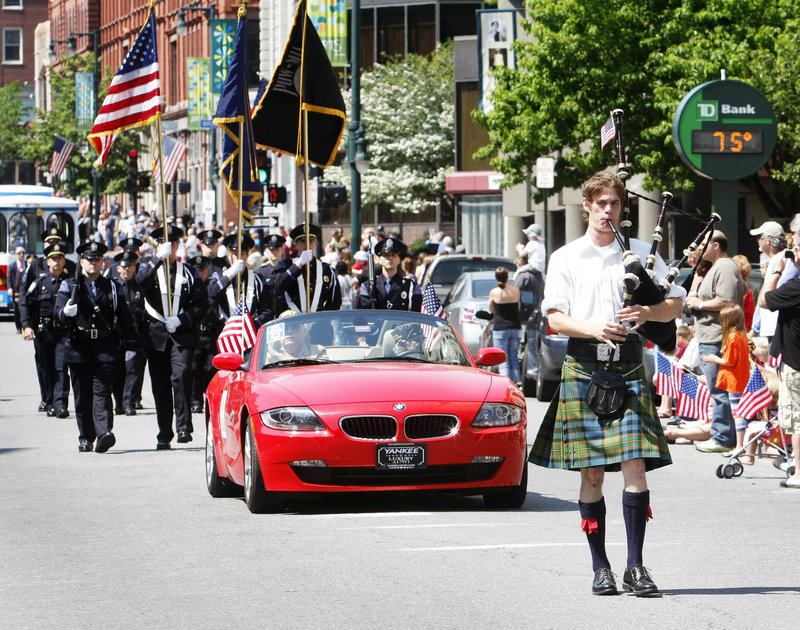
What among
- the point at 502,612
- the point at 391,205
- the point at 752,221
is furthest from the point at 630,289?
the point at 391,205

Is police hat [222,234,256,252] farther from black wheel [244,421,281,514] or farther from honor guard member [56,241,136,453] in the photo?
black wheel [244,421,281,514]

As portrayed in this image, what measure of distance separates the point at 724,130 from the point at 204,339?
246 inches

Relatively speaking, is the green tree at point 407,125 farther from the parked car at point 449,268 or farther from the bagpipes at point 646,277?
the bagpipes at point 646,277

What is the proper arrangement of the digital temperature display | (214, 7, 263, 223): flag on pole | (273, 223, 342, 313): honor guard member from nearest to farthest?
(273, 223, 342, 313): honor guard member < the digital temperature display < (214, 7, 263, 223): flag on pole

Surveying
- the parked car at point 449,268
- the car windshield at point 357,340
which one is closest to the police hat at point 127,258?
the car windshield at point 357,340

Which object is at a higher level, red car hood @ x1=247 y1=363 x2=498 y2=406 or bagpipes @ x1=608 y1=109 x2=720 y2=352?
bagpipes @ x1=608 y1=109 x2=720 y2=352

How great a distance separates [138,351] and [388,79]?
4499cm

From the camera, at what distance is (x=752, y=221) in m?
38.5

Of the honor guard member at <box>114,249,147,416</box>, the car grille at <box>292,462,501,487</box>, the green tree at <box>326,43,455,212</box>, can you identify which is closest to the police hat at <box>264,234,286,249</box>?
the honor guard member at <box>114,249,147,416</box>

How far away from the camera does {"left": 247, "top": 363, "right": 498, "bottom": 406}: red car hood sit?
11.1 meters

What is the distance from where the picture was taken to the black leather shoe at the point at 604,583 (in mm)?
8188

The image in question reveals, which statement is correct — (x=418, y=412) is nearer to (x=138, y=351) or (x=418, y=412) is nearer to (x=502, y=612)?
(x=502, y=612)

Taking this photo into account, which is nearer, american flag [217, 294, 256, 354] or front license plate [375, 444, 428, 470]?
front license plate [375, 444, 428, 470]

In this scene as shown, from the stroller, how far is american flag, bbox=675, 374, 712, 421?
2.70ft
